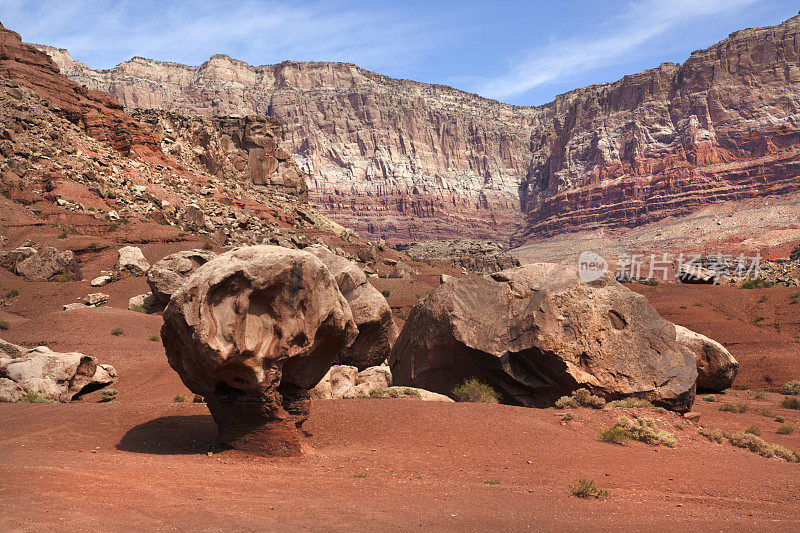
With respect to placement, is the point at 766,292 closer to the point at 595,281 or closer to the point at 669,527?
the point at 595,281

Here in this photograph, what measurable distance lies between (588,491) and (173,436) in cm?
753

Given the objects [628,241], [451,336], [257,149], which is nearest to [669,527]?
[451,336]

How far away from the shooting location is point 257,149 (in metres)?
77.9

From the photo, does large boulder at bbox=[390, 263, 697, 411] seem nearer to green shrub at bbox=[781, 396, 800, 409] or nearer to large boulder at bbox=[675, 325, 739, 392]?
large boulder at bbox=[675, 325, 739, 392]

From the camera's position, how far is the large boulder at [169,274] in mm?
26609

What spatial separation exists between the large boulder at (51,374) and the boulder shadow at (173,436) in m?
5.30

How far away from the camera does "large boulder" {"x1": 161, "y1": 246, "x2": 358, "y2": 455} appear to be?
9.12 metres

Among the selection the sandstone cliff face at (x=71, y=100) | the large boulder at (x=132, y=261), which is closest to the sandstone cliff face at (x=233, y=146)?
the sandstone cliff face at (x=71, y=100)

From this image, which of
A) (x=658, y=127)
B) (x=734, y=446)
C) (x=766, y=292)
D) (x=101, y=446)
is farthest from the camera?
(x=658, y=127)

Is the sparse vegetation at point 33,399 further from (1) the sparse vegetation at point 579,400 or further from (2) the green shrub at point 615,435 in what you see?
(2) the green shrub at point 615,435

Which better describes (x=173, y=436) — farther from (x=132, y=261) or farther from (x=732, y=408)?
(x=132, y=261)

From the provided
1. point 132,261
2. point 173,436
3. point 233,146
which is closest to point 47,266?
point 132,261

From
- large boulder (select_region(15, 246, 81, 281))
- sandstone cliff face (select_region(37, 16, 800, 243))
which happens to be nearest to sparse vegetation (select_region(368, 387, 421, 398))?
large boulder (select_region(15, 246, 81, 281))

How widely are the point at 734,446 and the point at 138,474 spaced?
11.3 metres
